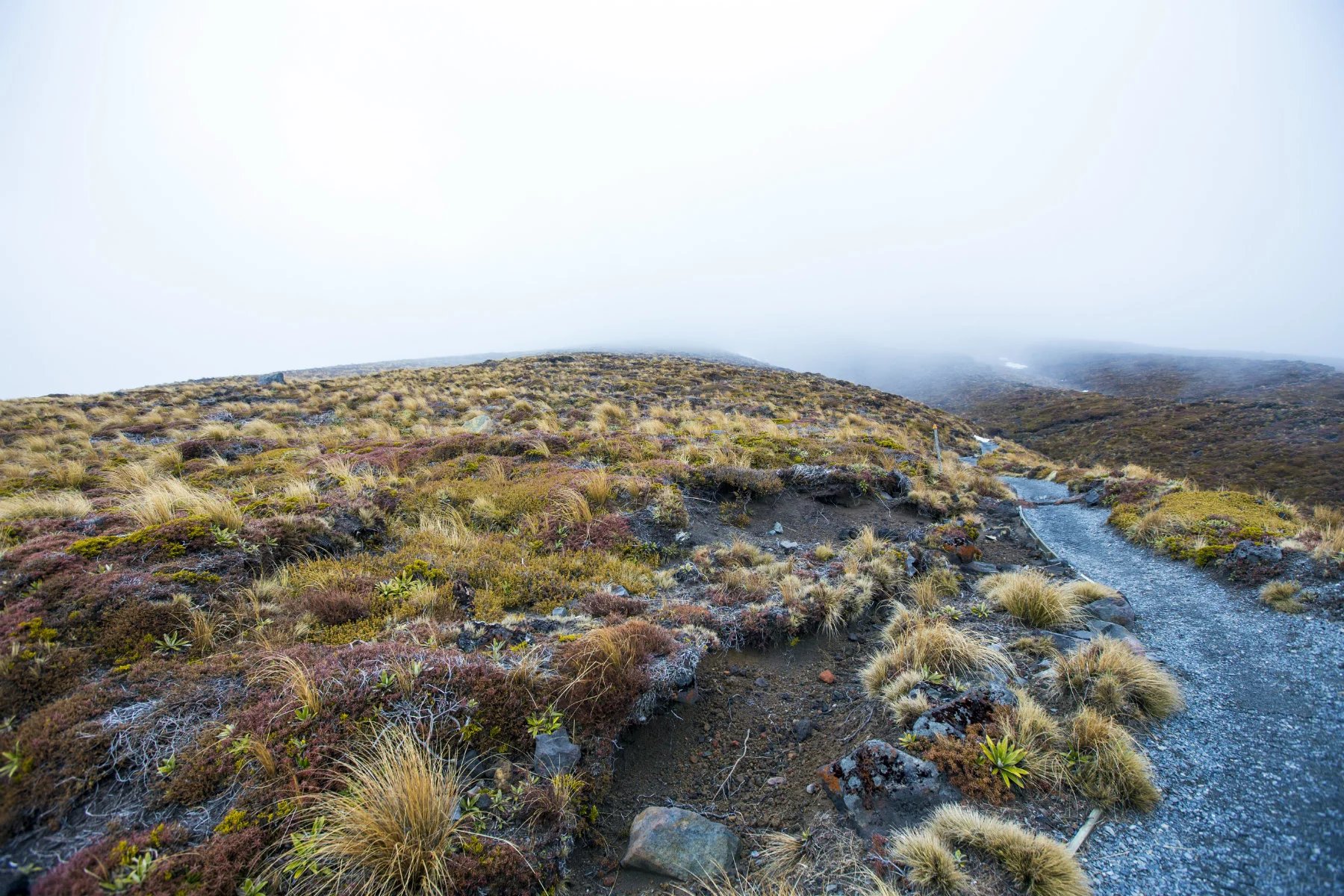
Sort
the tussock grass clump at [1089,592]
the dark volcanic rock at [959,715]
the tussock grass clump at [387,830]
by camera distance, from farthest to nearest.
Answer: the tussock grass clump at [1089,592]
the dark volcanic rock at [959,715]
the tussock grass clump at [387,830]

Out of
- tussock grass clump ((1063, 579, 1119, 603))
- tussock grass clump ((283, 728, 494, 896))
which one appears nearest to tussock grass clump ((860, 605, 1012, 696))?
tussock grass clump ((1063, 579, 1119, 603))

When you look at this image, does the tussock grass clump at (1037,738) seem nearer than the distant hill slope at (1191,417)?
Yes

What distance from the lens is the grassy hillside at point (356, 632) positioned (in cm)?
301

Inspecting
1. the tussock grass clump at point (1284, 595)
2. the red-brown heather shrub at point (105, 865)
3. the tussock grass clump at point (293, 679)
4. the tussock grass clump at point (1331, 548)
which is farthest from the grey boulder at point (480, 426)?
the tussock grass clump at point (1331, 548)

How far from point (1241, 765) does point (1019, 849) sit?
2469mm

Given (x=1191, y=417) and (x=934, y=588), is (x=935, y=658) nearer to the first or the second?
(x=934, y=588)

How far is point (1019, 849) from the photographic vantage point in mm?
3193

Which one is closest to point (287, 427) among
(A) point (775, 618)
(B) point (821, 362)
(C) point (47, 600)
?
(C) point (47, 600)

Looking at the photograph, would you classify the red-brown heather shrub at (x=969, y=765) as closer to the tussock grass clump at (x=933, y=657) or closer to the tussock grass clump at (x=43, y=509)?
→ the tussock grass clump at (x=933, y=657)

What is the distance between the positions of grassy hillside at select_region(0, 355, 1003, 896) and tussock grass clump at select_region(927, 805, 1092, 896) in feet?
8.59

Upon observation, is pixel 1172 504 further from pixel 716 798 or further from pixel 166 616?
pixel 166 616

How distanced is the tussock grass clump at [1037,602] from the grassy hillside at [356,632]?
5.18 feet

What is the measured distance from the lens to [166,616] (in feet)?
15.5

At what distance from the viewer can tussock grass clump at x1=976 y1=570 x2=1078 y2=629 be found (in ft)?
20.8
